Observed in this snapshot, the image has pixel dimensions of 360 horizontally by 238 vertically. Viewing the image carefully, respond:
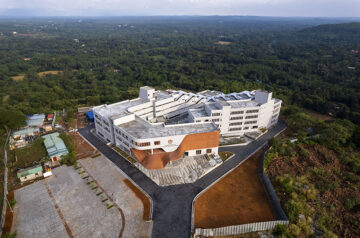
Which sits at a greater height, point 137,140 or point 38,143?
point 137,140

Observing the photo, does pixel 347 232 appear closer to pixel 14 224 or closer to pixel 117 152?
pixel 117 152

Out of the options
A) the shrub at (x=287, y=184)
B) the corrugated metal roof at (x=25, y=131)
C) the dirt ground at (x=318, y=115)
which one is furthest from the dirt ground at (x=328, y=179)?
the corrugated metal roof at (x=25, y=131)

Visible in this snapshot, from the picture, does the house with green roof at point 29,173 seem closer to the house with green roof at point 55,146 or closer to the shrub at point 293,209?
the house with green roof at point 55,146

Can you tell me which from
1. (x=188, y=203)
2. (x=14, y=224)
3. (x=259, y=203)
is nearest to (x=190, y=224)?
(x=188, y=203)

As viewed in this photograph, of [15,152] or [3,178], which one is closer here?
[3,178]

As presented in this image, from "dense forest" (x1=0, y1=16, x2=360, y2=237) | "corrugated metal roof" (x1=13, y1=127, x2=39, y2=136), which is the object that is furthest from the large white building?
"corrugated metal roof" (x1=13, y1=127, x2=39, y2=136)

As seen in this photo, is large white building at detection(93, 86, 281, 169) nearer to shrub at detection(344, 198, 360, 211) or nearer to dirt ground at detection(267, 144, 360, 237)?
dirt ground at detection(267, 144, 360, 237)

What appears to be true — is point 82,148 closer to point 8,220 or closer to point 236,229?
point 8,220
